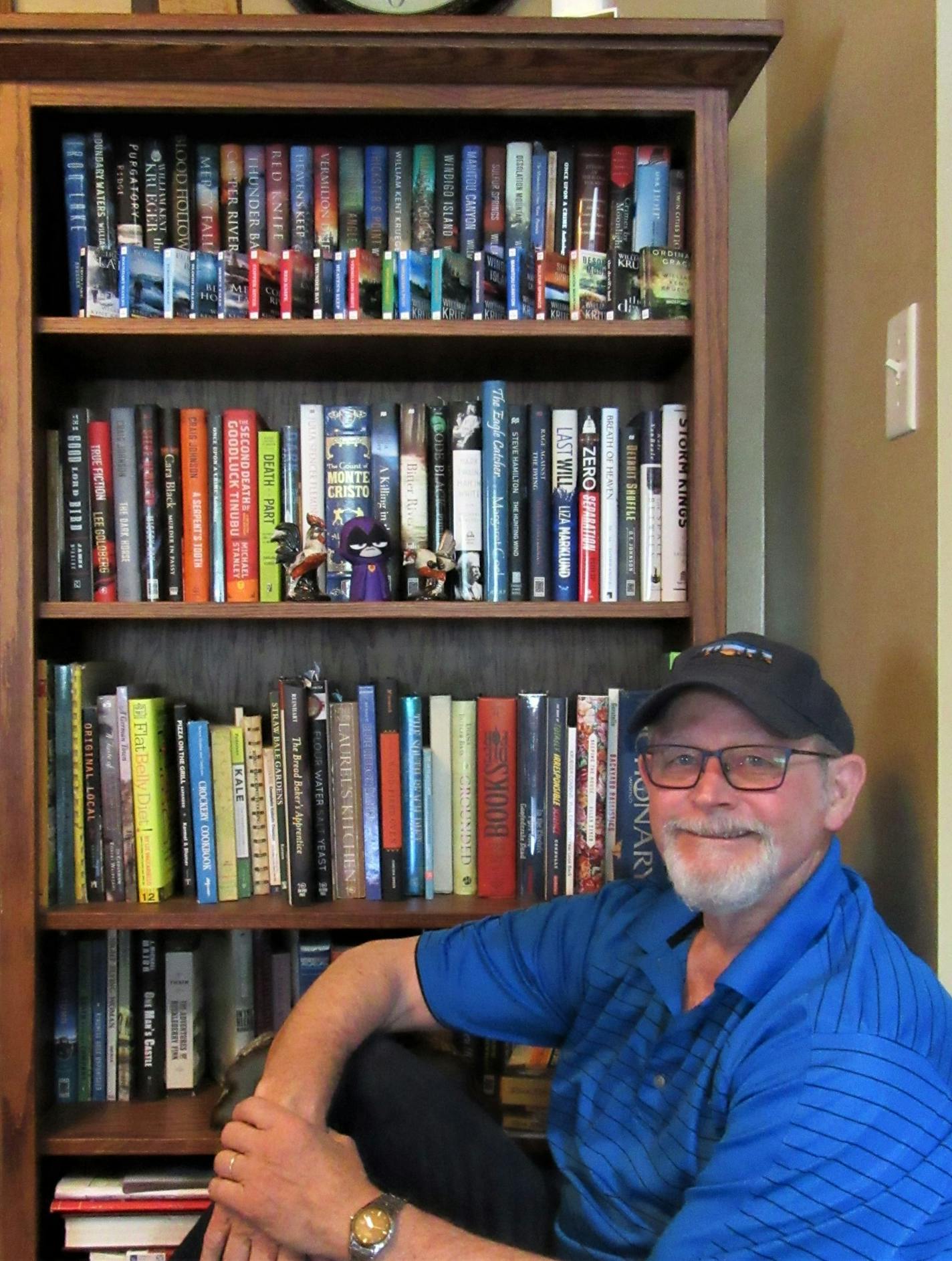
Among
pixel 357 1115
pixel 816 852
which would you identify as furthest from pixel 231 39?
pixel 357 1115

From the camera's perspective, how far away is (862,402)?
50.9 inches

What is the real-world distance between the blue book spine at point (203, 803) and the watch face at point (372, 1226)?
63 cm

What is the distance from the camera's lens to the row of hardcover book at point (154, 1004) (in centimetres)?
154

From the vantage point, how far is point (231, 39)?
1.31m

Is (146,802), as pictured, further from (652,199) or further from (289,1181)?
(652,199)

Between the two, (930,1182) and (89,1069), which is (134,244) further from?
(930,1182)

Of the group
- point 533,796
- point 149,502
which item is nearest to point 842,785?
point 533,796

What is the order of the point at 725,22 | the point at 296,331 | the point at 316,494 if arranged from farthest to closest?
the point at 316,494 < the point at 296,331 < the point at 725,22

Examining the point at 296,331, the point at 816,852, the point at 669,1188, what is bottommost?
the point at 669,1188

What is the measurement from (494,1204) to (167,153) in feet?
4.60

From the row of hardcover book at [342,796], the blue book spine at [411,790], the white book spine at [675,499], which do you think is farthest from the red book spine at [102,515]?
the white book spine at [675,499]

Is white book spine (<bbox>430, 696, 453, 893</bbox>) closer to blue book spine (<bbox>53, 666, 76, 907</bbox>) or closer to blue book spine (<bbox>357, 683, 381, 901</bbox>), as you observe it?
blue book spine (<bbox>357, 683, 381, 901</bbox>)

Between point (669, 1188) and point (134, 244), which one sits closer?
point (669, 1188)

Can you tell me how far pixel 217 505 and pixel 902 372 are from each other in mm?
910
